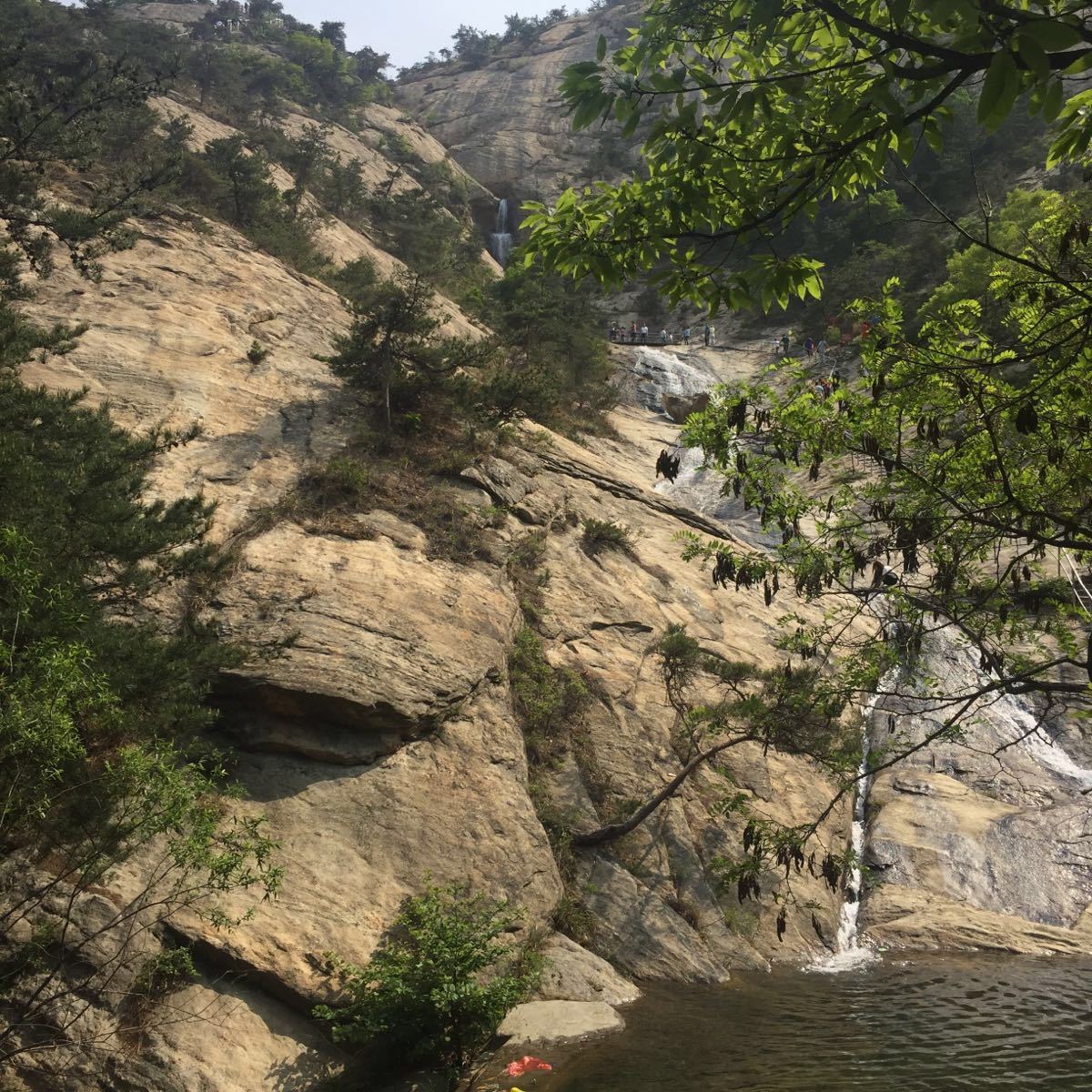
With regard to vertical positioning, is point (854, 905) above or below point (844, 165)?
below

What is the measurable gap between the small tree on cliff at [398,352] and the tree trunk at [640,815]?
374 inches

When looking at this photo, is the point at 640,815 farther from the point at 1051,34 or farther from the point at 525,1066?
the point at 1051,34

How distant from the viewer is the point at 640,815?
1420cm

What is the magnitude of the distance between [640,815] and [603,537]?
812 cm

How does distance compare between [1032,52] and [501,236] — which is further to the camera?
[501,236]

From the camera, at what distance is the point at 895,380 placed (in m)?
6.27

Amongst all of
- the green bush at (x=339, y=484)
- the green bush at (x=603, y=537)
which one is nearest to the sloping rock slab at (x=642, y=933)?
the green bush at (x=339, y=484)

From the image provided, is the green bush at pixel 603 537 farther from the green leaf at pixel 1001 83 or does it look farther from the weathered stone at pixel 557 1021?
the green leaf at pixel 1001 83

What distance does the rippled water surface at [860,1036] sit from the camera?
8797mm

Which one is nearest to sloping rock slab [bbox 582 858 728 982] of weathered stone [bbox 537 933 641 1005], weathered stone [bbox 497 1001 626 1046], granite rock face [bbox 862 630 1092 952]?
weathered stone [bbox 537 933 641 1005]

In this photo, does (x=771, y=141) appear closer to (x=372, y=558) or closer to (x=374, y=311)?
(x=372, y=558)

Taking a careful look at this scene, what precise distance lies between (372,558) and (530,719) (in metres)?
4.00

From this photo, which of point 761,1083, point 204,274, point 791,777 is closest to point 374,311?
point 204,274

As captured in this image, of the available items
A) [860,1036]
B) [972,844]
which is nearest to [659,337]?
[972,844]
